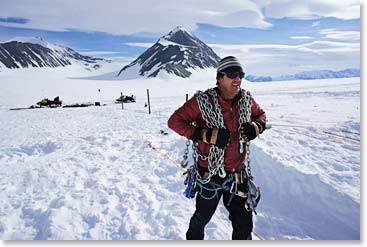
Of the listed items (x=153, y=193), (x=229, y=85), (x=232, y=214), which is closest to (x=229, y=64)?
(x=229, y=85)

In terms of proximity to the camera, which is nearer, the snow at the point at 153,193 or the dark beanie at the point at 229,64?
the dark beanie at the point at 229,64

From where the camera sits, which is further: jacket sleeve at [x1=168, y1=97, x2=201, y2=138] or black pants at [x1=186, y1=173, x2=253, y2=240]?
black pants at [x1=186, y1=173, x2=253, y2=240]

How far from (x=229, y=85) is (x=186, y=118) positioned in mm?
635

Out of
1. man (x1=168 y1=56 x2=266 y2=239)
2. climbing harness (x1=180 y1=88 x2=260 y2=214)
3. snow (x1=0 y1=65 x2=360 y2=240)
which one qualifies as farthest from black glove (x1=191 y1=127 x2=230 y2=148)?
snow (x1=0 y1=65 x2=360 y2=240)

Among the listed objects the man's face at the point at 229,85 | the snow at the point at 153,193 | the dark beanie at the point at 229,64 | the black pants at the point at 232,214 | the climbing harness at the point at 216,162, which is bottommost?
the snow at the point at 153,193

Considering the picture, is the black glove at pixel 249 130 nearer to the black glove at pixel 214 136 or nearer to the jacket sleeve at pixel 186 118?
the black glove at pixel 214 136

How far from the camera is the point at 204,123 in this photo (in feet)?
11.3

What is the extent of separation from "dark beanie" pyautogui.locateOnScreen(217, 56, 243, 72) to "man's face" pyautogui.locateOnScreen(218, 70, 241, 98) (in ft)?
0.24

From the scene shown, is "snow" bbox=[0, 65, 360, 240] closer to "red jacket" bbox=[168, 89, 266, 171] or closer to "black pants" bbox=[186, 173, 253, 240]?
"black pants" bbox=[186, 173, 253, 240]

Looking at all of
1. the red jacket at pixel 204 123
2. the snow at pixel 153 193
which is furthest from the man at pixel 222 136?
the snow at pixel 153 193

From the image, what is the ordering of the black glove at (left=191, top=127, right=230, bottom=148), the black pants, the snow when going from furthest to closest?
the snow, the black pants, the black glove at (left=191, top=127, right=230, bottom=148)

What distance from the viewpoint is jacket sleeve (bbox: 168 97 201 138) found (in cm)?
326

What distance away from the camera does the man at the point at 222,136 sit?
3236 millimetres

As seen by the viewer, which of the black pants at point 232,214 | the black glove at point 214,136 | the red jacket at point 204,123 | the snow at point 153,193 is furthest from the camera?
the snow at point 153,193
